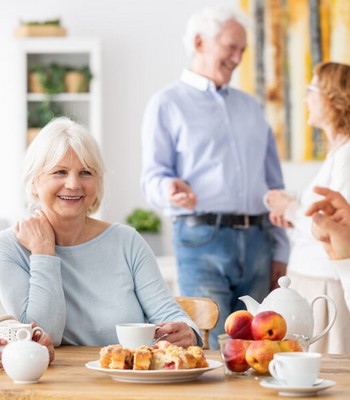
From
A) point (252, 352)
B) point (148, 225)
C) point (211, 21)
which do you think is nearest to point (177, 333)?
point (252, 352)

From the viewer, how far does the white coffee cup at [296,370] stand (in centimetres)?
166

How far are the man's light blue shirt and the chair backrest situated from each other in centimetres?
96

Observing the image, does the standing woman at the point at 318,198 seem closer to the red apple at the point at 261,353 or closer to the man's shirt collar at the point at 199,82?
the man's shirt collar at the point at 199,82

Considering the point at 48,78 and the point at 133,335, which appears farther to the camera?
the point at 48,78

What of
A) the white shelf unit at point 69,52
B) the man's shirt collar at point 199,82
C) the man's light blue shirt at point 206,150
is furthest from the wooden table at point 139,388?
the white shelf unit at point 69,52

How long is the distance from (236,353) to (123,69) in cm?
383

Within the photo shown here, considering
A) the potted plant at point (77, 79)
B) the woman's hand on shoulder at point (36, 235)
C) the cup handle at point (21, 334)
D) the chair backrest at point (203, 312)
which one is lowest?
the chair backrest at point (203, 312)

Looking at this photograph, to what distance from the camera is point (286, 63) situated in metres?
5.38

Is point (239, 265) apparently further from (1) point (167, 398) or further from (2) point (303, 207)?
(1) point (167, 398)

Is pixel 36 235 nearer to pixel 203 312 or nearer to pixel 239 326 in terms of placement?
pixel 203 312

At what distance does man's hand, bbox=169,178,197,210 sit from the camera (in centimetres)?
349

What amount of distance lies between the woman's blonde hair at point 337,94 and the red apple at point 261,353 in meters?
1.82

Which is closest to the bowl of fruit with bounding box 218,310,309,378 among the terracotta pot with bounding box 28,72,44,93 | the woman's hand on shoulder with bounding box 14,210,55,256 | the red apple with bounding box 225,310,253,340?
the red apple with bounding box 225,310,253,340

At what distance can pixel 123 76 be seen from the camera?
5496 mm
